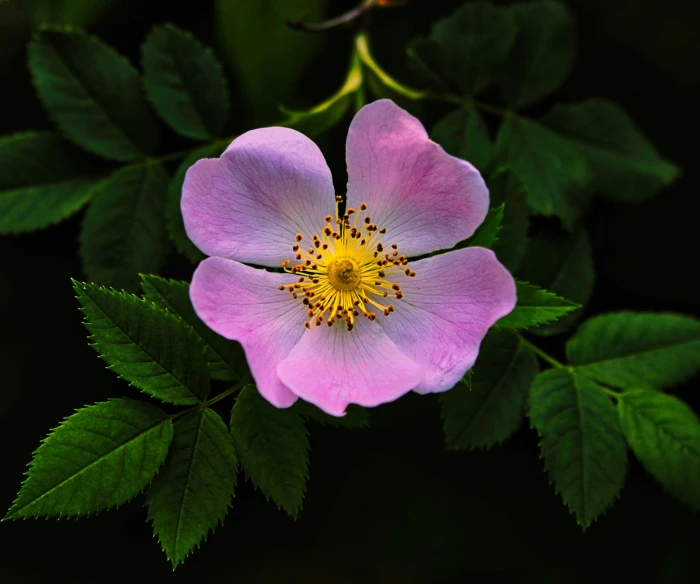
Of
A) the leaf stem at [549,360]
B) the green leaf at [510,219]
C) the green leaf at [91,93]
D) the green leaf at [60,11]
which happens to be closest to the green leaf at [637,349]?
the leaf stem at [549,360]

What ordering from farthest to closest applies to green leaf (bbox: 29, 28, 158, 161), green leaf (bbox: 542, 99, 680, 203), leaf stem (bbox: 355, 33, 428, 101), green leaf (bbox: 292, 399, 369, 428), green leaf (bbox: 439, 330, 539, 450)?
green leaf (bbox: 542, 99, 680, 203) < leaf stem (bbox: 355, 33, 428, 101) < green leaf (bbox: 29, 28, 158, 161) < green leaf (bbox: 439, 330, 539, 450) < green leaf (bbox: 292, 399, 369, 428)

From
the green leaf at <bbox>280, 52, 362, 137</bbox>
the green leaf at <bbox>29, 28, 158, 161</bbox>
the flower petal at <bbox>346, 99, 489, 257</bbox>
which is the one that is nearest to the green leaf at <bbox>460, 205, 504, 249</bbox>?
the flower petal at <bbox>346, 99, 489, 257</bbox>

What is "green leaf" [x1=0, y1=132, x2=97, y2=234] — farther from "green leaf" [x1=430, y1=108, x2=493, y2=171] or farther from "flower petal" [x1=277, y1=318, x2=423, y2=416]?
"green leaf" [x1=430, y1=108, x2=493, y2=171]

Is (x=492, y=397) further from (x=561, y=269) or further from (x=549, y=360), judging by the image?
(x=561, y=269)

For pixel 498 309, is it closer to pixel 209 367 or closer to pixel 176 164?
pixel 209 367

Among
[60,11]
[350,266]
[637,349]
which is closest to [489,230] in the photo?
[350,266]

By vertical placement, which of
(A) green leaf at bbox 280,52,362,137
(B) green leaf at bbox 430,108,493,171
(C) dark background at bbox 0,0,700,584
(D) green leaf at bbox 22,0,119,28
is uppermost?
(D) green leaf at bbox 22,0,119,28
